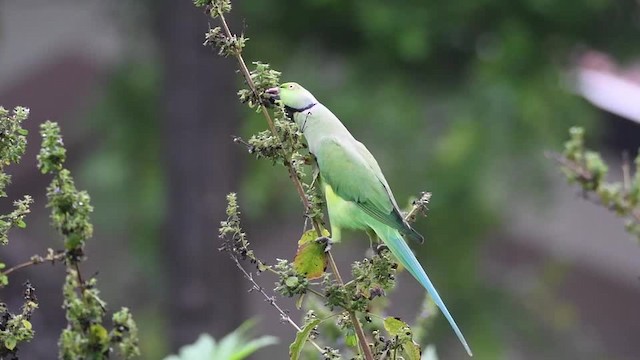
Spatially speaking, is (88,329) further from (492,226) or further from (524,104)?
(492,226)

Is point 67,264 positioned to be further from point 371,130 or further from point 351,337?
point 371,130

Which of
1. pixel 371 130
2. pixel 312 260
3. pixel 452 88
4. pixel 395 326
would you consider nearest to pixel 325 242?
pixel 312 260

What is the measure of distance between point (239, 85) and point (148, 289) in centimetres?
126

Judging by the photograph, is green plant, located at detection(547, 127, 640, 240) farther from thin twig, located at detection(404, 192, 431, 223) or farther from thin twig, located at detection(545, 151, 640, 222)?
thin twig, located at detection(404, 192, 431, 223)

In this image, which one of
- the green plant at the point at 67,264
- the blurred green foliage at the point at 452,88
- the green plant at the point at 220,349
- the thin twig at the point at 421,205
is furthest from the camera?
the blurred green foliage at the point at 452,88

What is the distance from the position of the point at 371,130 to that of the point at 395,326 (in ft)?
12.6

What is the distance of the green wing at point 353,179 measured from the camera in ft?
5.36

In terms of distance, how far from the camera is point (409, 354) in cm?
133

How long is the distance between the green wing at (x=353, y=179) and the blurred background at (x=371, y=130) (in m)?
3.12

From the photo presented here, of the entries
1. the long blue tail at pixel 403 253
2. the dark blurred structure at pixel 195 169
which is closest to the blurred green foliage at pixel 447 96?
the dark blurred structure at pixel 195 169

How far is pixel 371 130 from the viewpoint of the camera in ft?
16.8

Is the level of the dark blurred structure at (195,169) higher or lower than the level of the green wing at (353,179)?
higher

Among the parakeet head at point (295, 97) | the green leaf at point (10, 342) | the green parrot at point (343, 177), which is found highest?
the parakeet head at point (295, 97)

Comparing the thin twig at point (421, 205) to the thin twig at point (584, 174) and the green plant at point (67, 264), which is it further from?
the green plant at point (67, 264)
